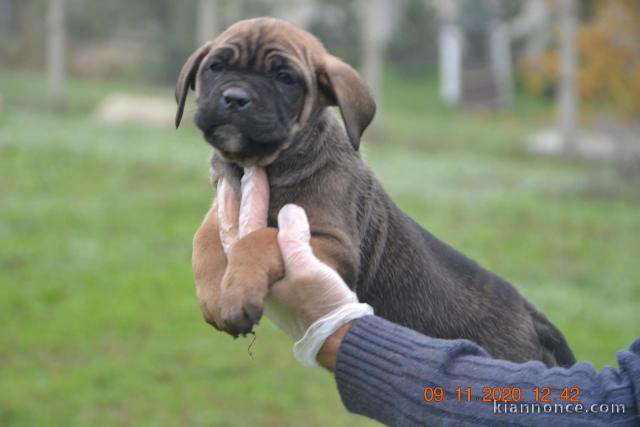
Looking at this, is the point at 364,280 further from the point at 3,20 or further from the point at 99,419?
the point at 3,20

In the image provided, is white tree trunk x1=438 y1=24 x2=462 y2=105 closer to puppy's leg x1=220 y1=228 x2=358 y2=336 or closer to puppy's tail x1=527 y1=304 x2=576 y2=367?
puppy's tail x1=527 y1=304 x2=576 y2=367

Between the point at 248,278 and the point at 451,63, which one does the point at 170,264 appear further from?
the point at 451,63

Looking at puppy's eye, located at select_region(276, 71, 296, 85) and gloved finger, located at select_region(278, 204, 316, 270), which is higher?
puppy's eye, located at select_region(276, 71, 296, 85)

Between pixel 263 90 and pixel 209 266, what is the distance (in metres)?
0.66

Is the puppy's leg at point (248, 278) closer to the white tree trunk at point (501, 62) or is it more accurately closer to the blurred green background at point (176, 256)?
the blurred green background at point (176, 256)

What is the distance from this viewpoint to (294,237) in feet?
11.2

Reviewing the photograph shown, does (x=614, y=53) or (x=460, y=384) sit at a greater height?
(x=460, y=384)

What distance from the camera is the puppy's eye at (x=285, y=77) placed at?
371 cm

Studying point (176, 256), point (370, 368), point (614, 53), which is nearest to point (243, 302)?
point (370, 368)

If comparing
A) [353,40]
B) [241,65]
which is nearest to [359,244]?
[241,65]

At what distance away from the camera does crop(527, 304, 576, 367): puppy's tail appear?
4207 millimetres

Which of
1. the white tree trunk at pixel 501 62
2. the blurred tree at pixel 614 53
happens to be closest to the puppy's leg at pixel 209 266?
the blurred tree at pixel 614 53
